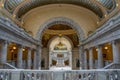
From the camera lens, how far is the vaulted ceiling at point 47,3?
20.7m

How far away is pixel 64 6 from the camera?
26.0 metres

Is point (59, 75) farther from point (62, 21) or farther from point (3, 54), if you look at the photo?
point (62, 21)

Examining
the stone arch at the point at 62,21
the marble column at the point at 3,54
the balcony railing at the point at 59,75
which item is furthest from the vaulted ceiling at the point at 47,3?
the balcony railing at the point at 59,75

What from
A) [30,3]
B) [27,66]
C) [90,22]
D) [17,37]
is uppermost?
[30,3]

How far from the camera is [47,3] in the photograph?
24672 mm

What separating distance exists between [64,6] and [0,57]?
15.8 m

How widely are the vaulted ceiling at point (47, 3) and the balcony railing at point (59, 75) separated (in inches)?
614

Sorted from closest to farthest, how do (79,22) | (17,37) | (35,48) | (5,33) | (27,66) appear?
(5,33)
(17,37)
(27,66)
(35,48)
(79,22)

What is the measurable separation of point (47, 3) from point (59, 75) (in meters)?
20.7

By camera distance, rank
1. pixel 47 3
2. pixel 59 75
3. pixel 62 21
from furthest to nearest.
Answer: pixel 62 21, pixel 47 3, pixel 59 75

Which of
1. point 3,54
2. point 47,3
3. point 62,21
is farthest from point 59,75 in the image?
point 62,21

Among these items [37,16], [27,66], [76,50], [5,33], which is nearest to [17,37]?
[5,33]

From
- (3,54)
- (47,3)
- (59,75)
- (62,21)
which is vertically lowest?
(59,75)

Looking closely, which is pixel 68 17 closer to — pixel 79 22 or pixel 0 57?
pixel 79 22
